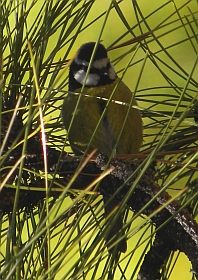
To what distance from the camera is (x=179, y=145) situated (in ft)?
2.77

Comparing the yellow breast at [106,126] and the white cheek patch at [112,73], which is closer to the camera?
the yellow breast at [106,126]

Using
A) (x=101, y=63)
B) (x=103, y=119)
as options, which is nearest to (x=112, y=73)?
(x=101, y=63)

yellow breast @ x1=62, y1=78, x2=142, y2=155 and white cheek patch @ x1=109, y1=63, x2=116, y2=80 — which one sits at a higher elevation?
white cheek patch @ x1=109, y1=63, x2=116, y2=80

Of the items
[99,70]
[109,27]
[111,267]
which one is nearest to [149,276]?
[111,267]

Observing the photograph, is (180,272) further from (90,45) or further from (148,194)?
(148,194)

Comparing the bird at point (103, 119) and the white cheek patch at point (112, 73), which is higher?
the white cheek patch at point (112, 73)

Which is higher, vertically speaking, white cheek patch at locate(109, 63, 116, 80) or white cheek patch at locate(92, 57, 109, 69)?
white cheek patch at locate(92, 57, 109, 69)

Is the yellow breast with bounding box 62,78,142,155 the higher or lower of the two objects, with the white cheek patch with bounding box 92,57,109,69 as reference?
lower

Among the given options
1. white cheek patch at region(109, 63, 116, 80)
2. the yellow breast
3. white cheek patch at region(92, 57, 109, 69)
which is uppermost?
white cheek patch at region(92, 57, 109, 69)

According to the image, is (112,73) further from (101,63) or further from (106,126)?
(106,126)

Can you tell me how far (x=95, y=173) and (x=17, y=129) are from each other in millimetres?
118

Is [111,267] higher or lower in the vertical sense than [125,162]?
lower

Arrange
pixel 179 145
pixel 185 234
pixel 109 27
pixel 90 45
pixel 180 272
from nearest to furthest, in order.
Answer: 1. pixel 185 234
2. pixel 179 145
3. pixel 90 45
4. pixel 180 272
5. pixel 109 27

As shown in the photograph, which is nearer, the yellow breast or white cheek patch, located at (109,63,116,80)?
the yellow breast
